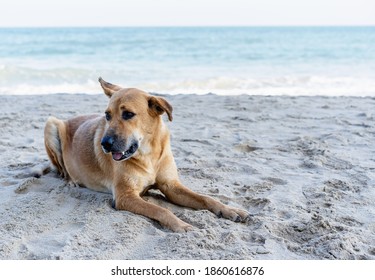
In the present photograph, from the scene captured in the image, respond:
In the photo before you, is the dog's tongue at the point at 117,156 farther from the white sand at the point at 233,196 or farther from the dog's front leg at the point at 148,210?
the white sand at the point at 233,196

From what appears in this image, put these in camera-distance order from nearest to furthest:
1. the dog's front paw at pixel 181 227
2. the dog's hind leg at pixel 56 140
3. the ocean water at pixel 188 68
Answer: the dog's front paw at pixel 181 227, the dog's hind leg at pixel 56 140, the ocean water at pixel 188 68

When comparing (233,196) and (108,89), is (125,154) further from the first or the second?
(233,196)

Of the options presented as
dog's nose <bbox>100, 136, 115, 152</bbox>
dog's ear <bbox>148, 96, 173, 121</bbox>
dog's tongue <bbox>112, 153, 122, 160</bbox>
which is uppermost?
dog's ear <bbox>148, 96, 173, 121</bbox>

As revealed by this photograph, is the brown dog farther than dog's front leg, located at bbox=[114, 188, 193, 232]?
Yes

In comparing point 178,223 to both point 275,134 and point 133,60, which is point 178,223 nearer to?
point 275,134

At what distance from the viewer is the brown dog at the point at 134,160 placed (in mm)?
4363

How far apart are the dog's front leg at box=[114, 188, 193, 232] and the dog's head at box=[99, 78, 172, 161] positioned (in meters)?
0.35

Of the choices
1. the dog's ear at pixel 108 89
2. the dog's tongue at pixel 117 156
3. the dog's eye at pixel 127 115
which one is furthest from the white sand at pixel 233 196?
the dog's ear at pixel 108 89

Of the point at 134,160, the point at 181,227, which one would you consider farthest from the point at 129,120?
the point at 181,227

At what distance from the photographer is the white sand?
3.75 meters

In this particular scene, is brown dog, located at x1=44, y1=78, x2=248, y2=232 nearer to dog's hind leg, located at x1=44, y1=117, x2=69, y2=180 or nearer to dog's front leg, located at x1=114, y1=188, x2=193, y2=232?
dog's front leg, located at x1=114, y1=188, x2=193, y2=232

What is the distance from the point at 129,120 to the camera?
14.6 ft

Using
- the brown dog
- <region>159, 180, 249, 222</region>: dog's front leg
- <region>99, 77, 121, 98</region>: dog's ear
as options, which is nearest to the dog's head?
the brown dog

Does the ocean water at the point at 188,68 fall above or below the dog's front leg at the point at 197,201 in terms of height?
below
